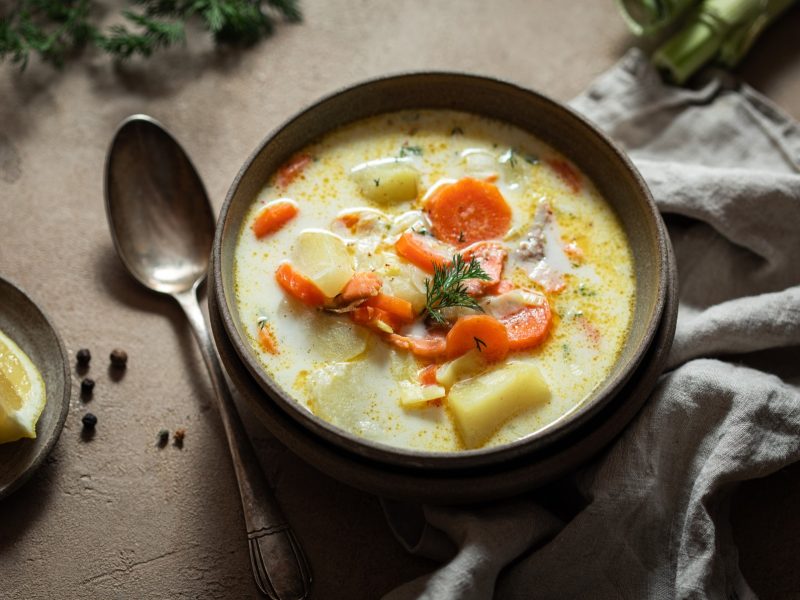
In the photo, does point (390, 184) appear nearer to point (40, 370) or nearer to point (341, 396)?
point (341, 396)

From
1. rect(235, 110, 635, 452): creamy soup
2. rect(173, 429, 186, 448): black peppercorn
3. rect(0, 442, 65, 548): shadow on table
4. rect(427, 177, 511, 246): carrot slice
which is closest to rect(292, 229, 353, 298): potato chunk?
rect(235, 110, 635, 452): creamy soup

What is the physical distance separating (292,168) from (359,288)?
660mm

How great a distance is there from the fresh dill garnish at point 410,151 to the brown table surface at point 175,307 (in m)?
0.86

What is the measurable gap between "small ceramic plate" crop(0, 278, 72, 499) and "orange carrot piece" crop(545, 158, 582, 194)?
1.90 meters

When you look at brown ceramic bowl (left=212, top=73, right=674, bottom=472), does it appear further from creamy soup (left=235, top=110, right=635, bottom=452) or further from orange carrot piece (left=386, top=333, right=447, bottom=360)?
orange carrot piece (left=386, top=333, right=447, bottom=360)

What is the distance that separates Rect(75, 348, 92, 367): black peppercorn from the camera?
3.15m

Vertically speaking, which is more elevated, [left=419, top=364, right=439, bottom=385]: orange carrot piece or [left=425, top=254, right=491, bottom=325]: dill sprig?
[left=425, top=254, right=491, bottom=325]: dill sprig

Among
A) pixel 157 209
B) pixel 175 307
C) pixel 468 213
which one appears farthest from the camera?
pixel 157 209

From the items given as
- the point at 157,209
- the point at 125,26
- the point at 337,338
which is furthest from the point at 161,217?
the point at 125,26

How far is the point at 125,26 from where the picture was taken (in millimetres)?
4109

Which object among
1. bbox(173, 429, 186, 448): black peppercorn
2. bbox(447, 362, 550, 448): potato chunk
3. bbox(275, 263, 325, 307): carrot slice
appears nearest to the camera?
bbox(447, 362, 550, 448): potato chunk

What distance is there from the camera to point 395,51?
4.14 metres

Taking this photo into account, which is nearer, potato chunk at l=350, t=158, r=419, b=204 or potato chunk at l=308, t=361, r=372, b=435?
potato chunk at l=308, t=361, r=372, b=435

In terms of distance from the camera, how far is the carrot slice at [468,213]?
3.04 m
